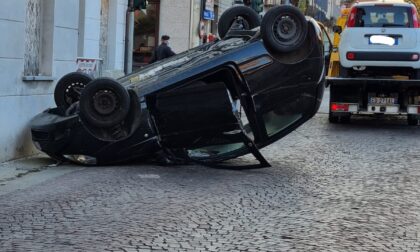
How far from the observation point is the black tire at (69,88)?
30.7 ft

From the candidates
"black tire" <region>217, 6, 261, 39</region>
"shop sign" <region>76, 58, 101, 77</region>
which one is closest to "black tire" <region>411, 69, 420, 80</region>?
"black tire" <region>217, 6, 261, 39</region>

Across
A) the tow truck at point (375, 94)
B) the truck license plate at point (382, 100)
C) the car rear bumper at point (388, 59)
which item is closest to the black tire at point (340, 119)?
the tow truck at point (375, 94)

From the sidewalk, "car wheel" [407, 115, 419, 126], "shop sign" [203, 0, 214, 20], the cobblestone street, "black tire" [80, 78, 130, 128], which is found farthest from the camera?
"shop sign" [203, 0, 214, 20]

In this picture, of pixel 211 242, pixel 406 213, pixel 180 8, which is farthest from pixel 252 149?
pixel 180 8

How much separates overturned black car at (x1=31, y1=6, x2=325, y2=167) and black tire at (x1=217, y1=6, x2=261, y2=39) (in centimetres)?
173

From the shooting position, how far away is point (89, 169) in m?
8.29

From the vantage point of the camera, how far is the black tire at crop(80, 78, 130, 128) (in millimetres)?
7977

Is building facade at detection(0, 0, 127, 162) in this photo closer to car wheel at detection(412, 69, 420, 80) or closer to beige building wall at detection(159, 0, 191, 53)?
car wheel at detection(412, 69, 420, 80)

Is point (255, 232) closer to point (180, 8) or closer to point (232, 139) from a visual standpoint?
point (232, 139)

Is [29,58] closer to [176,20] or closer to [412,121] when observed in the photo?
[412,121]

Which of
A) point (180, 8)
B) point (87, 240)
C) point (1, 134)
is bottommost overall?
point (87, 240)

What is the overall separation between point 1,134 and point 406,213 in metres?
5.22

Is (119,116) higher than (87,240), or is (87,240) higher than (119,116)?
(119,116)

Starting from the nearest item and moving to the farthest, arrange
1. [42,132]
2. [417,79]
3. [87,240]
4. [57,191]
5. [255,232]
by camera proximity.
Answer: [87,240], [255,232], [57,191], [42,132], [417,79]
